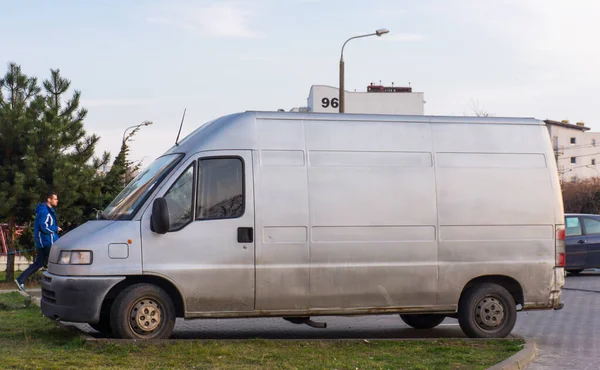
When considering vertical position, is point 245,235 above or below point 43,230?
below

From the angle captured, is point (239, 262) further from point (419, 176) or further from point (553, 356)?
point (553, 356)

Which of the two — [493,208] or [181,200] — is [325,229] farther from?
[493,208]

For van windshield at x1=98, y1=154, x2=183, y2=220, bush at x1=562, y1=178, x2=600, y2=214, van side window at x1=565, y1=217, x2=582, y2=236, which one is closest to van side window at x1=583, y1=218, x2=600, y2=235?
van side window at x1=565, y1=217, x2=582, y2=236

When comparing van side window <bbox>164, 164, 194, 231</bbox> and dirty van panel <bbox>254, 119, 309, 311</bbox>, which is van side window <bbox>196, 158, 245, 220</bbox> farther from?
dirty van panel <bbox>254, 119, 309, 311</bbox>

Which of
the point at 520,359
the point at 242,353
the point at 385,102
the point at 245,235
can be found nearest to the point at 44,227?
the point at 245,235

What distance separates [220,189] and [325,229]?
4.17ft

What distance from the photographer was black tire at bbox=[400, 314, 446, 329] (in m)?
12.4

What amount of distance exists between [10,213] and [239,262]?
41.9ft

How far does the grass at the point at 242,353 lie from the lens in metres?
8.61

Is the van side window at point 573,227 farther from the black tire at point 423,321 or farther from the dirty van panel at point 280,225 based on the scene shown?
the dirty van panel at point 280,225

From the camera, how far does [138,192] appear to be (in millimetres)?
10508

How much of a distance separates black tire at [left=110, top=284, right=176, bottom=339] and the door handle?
1014 mm

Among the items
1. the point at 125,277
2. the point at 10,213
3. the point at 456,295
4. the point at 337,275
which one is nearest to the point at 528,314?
the point at 456,295

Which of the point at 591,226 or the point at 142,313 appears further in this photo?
the point at 591,226
